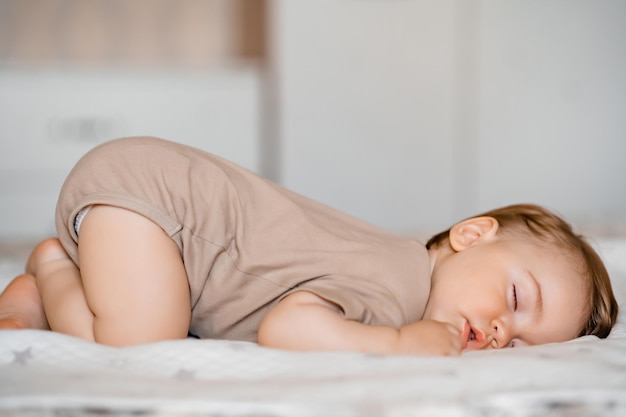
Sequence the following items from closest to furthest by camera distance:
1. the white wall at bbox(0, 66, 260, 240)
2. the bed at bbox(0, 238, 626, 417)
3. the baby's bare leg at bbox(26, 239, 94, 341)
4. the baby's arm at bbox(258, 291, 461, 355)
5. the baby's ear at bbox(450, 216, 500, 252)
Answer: the bed at bbox(0, 238, 626, 417) < the baby's arm at bbox(258, 291, 461, 355) < the baby's bare leg at bbox(26, 239, 94, 341) < the baby's ear at bbox(450, 216, 500, 252) < the white wall at bbox(0, 66, 260, 240)

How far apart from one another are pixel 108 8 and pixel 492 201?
214cm

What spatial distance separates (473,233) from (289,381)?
47 centimetres

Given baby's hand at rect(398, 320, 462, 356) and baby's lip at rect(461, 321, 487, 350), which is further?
baby's lip at rect(461, 321, 487, 350)

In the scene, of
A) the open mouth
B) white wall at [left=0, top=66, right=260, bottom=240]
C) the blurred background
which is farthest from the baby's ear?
white wall at [left=0, top=66, right=260, bottom=240]

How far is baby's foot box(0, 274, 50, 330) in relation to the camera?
3.40 ft

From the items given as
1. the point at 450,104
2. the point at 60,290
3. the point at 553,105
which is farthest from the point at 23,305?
the point at 553,105

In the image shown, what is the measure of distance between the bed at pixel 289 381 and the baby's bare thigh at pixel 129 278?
0.32ft

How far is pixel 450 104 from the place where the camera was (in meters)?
3.38

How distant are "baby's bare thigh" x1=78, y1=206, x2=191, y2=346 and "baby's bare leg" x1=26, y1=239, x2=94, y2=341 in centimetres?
3

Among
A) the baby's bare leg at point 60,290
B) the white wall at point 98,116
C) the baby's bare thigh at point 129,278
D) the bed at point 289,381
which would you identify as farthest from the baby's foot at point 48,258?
the white wall at point 98,116

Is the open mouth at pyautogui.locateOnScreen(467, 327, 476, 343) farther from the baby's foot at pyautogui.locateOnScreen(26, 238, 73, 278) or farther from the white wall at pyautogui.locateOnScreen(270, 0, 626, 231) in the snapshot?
the white wall at pyautogui.locateOnScreen(270, 0, 626, 231)

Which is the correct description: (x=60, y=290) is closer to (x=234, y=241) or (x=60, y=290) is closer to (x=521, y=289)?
(x=234, y=241)

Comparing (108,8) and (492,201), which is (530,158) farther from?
(108,8)

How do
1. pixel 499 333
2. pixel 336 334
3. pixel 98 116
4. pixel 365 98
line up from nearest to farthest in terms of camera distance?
1. pixel 336 334
2. pixel 499 333
3. pixel 365 98
4. pixel 98 116
